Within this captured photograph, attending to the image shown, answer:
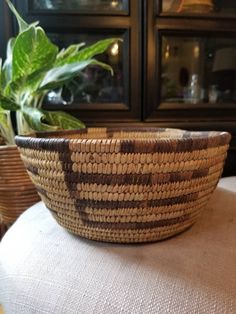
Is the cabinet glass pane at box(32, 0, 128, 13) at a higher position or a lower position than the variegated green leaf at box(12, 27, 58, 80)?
higher

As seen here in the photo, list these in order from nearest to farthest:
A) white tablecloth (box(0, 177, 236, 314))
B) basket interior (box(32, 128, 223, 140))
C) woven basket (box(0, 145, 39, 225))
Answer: white tablecloth (box(0, 177, 236, 314))
basket interior (box(32, 128, 223, 140))
woven basket (box(0, 145, 39, 225))

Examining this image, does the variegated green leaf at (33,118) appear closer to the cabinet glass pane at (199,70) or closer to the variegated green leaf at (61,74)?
the variegated green leaf at (61,74)

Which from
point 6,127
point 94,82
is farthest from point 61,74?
point 94,82

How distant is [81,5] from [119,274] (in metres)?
0.75

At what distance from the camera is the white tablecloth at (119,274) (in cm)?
27

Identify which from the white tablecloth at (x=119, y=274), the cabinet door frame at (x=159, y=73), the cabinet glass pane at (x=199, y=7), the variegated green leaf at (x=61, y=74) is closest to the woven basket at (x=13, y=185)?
the variegated green leaf at (x=61, y=74)

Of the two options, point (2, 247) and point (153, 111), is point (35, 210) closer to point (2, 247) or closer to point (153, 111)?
point (2, 247)

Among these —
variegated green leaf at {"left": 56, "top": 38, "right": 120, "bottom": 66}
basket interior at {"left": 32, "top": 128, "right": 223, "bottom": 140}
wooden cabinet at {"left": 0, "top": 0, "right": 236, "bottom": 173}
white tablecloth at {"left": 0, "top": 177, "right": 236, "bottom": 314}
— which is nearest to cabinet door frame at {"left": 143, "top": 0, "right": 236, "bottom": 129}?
wooden cabinet at {"left": 0, "top": 0, "right": 236, "bottom": 173}

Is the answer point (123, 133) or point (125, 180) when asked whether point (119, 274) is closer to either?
point (125, 180)

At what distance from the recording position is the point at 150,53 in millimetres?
822

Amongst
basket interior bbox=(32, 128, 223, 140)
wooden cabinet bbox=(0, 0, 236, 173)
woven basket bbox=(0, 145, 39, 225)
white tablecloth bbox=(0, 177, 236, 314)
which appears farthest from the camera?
wooden cabinet bbox=(0, 0, 236, 173)

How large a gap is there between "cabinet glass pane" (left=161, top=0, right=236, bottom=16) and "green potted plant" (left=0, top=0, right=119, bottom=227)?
285 mm

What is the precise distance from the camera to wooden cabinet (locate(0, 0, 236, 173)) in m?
0.80

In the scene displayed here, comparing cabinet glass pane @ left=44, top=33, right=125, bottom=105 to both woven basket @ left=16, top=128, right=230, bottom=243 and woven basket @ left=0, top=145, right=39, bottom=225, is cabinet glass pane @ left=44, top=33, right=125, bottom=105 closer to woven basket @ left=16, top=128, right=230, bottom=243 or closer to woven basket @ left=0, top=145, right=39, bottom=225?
woven basket @ left=0, top=145, right=39, bottom=225
